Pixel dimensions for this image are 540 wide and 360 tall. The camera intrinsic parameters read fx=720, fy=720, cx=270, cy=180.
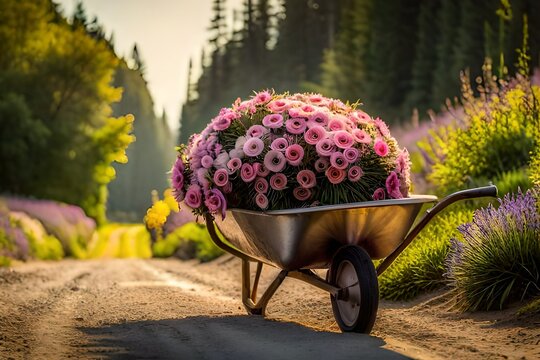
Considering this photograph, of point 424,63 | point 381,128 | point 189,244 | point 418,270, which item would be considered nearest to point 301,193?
point 381,128

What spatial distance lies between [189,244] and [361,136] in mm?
11092

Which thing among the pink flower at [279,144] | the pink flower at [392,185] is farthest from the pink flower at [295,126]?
the pink flower at [392,185]

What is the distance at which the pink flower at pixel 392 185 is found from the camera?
5.42 m

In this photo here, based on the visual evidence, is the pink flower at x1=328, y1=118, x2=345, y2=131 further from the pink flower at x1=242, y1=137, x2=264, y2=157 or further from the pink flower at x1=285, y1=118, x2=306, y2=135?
the pink flower at x1=242, y1=137, x2=264, y2=157

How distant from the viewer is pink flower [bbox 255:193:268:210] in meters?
5.18

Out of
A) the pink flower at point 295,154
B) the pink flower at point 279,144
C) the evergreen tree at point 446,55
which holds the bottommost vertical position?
the pink flower at point 295,154

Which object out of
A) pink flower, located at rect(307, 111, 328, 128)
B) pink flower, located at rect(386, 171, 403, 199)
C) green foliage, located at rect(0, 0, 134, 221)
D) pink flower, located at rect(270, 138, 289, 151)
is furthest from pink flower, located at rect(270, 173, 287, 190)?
green foliage, located at rect(0, 0, 134, 221)

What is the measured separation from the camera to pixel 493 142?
388 inches

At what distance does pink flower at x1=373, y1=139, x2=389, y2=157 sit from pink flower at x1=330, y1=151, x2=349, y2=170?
35 centimetres

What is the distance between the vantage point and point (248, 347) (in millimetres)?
4336

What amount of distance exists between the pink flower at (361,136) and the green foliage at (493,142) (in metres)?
4.41

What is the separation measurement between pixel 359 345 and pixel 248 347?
66 cm

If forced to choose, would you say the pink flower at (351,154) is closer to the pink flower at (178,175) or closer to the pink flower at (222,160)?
the pink flower at (222,160)

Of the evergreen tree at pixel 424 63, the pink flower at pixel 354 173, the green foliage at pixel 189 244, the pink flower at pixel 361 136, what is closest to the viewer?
the pink flower at pixel 354 173
